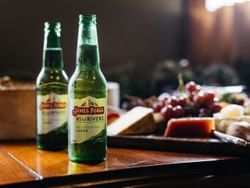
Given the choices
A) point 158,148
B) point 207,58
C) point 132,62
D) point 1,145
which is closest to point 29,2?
point 132,62

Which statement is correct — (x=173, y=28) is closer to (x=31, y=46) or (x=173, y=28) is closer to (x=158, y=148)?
(x=31, y=46)

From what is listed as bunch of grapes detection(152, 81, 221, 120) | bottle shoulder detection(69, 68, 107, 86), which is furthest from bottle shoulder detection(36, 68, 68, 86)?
bunch of grapes detection(152, 81, 221, 120)

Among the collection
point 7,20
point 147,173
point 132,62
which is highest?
point 7,20

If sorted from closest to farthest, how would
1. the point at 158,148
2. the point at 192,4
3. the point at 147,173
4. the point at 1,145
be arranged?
the point at 147,173
the point at 158,148
the point at 1,145
the point at 192,4

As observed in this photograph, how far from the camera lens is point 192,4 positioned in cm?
222

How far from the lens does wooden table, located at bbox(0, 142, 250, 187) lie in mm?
711

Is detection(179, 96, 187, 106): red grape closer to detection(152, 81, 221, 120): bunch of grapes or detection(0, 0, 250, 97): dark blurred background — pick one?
detection(152, 81, 221, 120): bunch of grapes

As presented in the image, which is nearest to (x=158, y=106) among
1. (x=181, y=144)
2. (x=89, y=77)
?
(x=181, y=144)

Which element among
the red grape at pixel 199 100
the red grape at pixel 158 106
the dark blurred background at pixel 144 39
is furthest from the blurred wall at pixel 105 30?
the red grape at pixel 199 100

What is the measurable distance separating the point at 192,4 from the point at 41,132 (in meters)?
1.45

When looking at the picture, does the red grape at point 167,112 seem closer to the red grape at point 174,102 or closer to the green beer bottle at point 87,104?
the red grape at point 174,102

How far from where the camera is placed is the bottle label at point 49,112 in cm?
96

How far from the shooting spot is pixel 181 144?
0.92 metres

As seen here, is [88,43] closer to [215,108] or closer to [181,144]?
[181,144]
